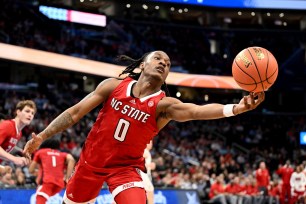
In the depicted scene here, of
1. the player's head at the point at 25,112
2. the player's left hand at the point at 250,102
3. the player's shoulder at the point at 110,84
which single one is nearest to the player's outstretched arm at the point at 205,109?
the player's left hand at the point at 250,102

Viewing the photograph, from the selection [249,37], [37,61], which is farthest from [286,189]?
[249,37]

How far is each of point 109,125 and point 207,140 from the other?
2318cm

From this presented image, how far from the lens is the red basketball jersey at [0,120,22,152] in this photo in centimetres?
700

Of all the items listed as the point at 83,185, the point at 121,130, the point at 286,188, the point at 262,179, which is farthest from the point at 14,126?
the point at 262,179

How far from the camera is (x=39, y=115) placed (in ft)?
69.1

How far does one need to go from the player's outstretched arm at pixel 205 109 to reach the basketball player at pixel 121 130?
0.01 meters

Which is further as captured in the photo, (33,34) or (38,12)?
(38,12)

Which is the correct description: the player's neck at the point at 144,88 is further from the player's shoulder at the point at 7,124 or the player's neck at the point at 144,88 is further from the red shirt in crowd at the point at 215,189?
the red shirt in crowd at the point at 215,189

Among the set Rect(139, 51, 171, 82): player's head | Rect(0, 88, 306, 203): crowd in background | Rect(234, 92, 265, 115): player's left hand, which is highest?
Rect(139, 51, 171, 82): player's head

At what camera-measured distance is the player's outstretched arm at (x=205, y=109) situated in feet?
14.1

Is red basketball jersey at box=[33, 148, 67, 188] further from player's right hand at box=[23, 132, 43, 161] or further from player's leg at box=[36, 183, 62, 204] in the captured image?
player's right hand at box=[23, 132, 43, 161]

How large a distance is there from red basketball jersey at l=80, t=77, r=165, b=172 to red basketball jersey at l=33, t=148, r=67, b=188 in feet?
13.1

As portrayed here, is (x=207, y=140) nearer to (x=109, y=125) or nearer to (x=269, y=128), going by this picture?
(x=269, y=128)

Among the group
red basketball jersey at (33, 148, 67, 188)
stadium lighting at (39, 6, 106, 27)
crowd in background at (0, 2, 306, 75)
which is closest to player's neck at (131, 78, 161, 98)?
red basketball jersey at (33, 148, 67, 188)
